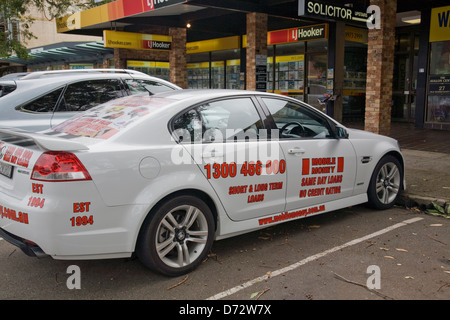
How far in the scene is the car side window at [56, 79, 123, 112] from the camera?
639 centimetres

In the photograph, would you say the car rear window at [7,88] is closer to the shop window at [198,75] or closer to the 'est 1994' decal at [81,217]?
the 'est 1994' decal at [81,217]

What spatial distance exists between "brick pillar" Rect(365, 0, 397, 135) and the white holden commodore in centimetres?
537

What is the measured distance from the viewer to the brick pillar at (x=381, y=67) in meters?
9.70

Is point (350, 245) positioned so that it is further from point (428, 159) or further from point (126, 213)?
point (428, 159)

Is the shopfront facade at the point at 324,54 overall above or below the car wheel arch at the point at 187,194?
above

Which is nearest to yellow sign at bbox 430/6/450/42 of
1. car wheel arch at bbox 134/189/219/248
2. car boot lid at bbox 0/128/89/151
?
car wheel arch at bbox 134/189/219/248

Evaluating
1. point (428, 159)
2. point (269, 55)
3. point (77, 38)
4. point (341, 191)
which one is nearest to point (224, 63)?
point (269, 55)

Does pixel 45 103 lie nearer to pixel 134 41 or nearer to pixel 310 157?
pixel 310 157

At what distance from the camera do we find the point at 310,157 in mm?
4648

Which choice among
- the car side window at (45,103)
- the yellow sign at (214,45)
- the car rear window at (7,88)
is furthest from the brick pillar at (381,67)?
the yellow sign at (214,45)

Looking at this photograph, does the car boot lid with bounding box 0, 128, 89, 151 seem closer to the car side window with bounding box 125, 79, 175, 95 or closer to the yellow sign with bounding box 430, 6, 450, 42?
the car side window with bounding box 125, 79, 175, 95

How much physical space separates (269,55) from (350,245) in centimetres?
1455

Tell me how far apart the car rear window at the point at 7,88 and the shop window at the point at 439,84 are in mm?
12212

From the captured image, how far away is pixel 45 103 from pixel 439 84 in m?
11.9
